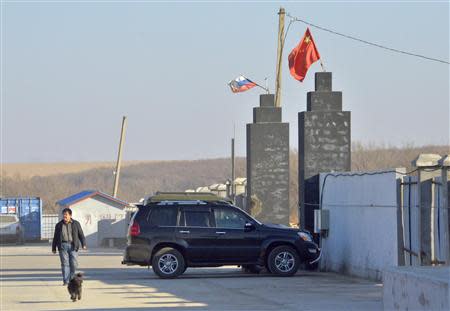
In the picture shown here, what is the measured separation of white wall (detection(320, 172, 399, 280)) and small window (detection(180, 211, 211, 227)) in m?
3.25

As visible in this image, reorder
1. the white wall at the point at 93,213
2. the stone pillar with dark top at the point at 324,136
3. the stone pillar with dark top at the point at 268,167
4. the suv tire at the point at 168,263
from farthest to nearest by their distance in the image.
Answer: the white wall at the point at 93,213 → the stone pillar with dark top at the point at 268,167 → the stone pillar with dark top at the point at 324,136 → the suv tire at the point at 168,263

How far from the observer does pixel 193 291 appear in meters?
21.5

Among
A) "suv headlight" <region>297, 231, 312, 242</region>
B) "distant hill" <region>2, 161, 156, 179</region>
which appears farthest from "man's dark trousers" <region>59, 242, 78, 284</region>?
"distant hill" <region>2, 161, 156, 179</region>

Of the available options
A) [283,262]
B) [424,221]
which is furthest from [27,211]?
[424,221]

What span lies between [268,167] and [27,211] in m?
29.4

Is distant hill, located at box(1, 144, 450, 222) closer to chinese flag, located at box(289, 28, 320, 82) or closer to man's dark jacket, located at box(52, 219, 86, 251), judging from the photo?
chinese flag, located at box(289, 28, 320, 82)

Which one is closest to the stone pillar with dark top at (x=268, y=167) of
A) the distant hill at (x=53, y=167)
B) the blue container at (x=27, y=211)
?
the blue container at (x=27, y=211)

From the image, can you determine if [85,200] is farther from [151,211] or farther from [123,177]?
[123,177]

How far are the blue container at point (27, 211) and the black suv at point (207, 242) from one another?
3431cm

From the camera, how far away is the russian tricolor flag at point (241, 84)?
3597 cm

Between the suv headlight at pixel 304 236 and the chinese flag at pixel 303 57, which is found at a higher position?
the chinese flag at pixel 303 57

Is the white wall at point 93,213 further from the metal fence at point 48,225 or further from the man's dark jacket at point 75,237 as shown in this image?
the man's dark jacket at point 75,237

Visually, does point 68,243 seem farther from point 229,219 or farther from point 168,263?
point 229,219

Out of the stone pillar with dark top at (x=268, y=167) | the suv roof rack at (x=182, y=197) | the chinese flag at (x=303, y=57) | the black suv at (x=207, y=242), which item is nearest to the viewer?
the black suv at (x=207, y=242)
